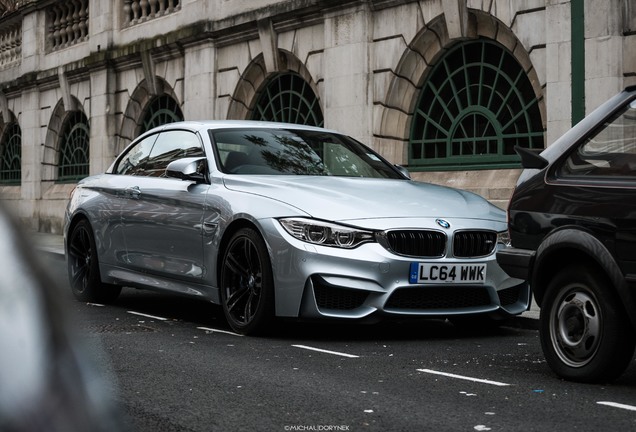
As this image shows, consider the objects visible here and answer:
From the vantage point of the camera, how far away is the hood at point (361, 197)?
688 centimetres

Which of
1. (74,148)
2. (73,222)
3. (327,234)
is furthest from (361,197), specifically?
(74,148)

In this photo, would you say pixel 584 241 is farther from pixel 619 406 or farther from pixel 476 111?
pixel 476 111

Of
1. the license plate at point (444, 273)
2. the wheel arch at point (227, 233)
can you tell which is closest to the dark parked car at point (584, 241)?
the license plate at point (444, 273)

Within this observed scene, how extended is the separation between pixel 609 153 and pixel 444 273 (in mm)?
1713

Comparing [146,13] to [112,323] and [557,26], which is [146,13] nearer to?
[557,26]

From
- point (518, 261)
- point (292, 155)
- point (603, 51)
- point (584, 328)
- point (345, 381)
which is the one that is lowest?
point (345, 381)

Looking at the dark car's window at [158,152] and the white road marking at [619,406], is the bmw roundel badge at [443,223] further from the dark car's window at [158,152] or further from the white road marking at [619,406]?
the white road marking at [619,406]

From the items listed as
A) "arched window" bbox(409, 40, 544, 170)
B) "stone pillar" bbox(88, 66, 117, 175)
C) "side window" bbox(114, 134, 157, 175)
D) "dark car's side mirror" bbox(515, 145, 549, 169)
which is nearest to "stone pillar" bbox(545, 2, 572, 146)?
"arched window" bbox(409, 40, 544, 170)

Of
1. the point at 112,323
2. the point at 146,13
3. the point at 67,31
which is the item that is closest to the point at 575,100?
→ the point at 112,323

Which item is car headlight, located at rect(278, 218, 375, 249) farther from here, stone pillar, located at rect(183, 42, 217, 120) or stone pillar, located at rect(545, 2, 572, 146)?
stone pillar, located at rect(183, 42, 217, 120)

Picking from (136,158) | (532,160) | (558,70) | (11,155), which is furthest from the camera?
(11,155)

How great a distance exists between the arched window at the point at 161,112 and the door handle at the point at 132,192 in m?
11.8

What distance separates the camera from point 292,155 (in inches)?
320

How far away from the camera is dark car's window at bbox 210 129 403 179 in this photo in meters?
7.93
